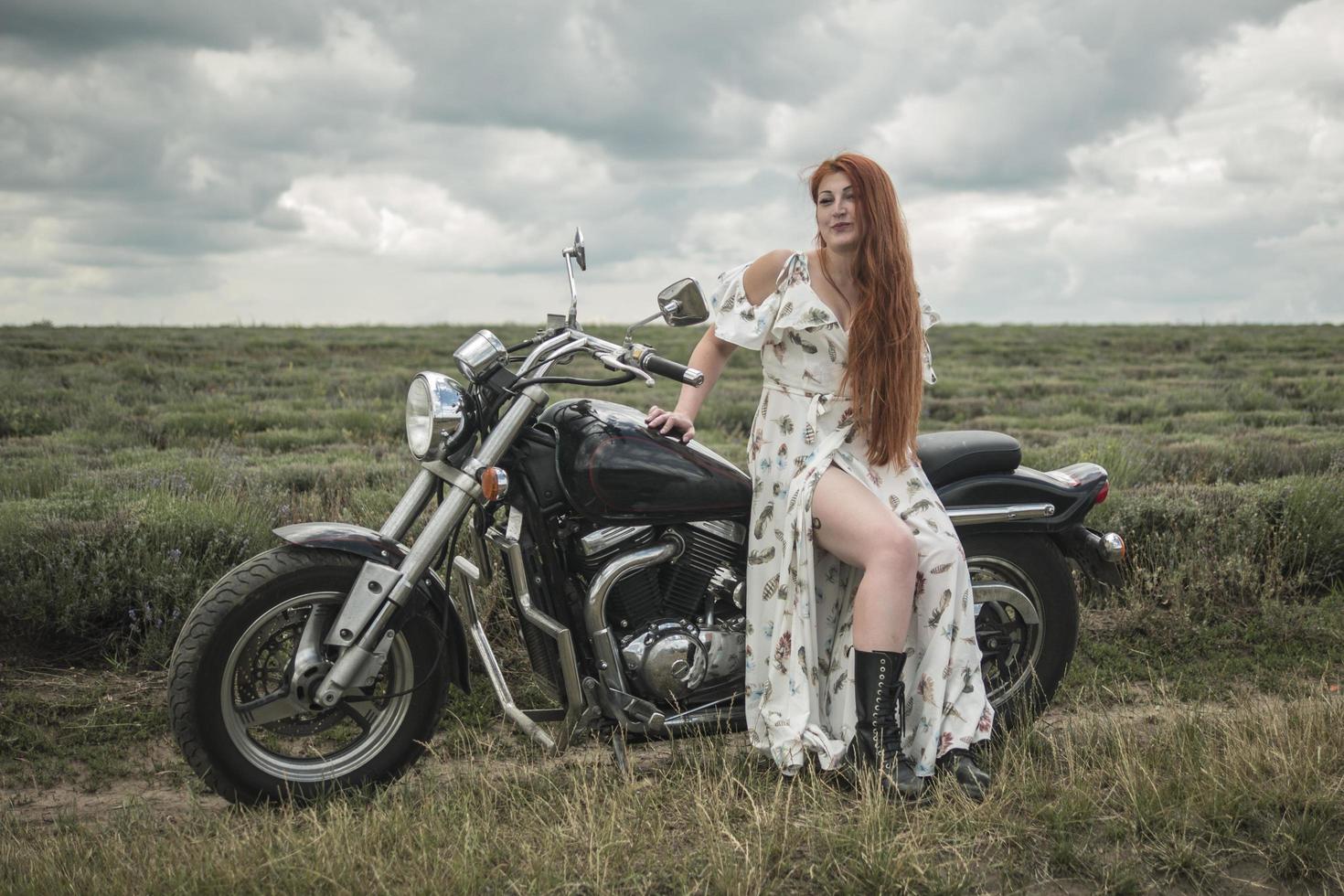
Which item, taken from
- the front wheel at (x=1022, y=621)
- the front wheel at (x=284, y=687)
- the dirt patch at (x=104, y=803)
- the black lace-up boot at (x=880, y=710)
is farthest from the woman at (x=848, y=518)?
the dirt patch at (x=104, y=803)

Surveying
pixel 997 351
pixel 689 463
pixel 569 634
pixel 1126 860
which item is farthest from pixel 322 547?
pixel 997 351

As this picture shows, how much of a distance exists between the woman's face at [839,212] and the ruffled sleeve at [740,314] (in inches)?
11.1

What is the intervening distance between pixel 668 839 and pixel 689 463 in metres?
1.16

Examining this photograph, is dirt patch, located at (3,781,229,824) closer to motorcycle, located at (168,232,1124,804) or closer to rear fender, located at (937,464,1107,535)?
motorcycle, located at (168,232,1124,804)

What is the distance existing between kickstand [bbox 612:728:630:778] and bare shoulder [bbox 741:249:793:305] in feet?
5.12

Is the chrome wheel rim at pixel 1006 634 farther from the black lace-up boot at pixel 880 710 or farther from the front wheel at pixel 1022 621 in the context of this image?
the black lace-up boot at pixel 880 710

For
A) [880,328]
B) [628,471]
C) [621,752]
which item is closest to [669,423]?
[628,471]

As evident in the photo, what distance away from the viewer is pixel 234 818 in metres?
3.34

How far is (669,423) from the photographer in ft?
11.5

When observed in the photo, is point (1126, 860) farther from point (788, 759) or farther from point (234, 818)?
point (234, 818)

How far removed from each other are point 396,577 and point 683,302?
4.03 ft

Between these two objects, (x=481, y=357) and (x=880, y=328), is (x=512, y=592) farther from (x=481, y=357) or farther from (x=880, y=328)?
(x=880, y=328)

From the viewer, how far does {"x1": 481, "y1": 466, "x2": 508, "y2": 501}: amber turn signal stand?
3330 millimetres

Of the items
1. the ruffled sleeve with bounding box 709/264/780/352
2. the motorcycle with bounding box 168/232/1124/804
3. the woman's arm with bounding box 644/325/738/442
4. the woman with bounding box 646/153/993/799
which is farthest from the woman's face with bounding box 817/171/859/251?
the motorcycle with bounding box 168/232/1124/804
